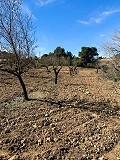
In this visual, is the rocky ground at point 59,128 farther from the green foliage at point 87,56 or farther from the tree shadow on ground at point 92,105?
the green foliage at point 87,56

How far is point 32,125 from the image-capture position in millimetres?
9820

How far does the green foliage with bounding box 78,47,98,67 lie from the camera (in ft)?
197

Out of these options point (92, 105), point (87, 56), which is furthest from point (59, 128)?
point (87, 56)

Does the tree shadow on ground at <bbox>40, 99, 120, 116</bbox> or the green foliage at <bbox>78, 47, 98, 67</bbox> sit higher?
the green foliage at <bbox>78, 47, 98, 67</bbox>

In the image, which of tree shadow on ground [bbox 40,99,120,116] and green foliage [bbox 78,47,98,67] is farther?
green foliage [bbox 78,47,98,67]

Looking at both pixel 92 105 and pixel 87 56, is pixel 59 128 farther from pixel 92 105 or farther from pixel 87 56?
pixel 87 56

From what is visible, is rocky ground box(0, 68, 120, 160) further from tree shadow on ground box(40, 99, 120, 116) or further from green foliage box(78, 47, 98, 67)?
green foliage box(78, 47, 98, 67)

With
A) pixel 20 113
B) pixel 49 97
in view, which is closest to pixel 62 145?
pixel 20 113

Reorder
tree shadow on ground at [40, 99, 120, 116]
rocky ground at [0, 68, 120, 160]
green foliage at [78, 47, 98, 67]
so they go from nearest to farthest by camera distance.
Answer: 1. rocky ground at [0, 68, 120, 160]
2. tree shadow on ground at [40, 99, 120, 116]
3. green foliage at [78, 47, 98, 67]

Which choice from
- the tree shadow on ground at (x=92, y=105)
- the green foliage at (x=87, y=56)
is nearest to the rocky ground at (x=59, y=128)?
the tree shadow on ground at (x=92, y=105)

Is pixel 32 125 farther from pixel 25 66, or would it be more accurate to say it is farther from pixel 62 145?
pixel 25 66

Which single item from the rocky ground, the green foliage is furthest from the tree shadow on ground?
the green foliage

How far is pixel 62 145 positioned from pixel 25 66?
6.78 metres

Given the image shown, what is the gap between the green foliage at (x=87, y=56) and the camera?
60.0 m
